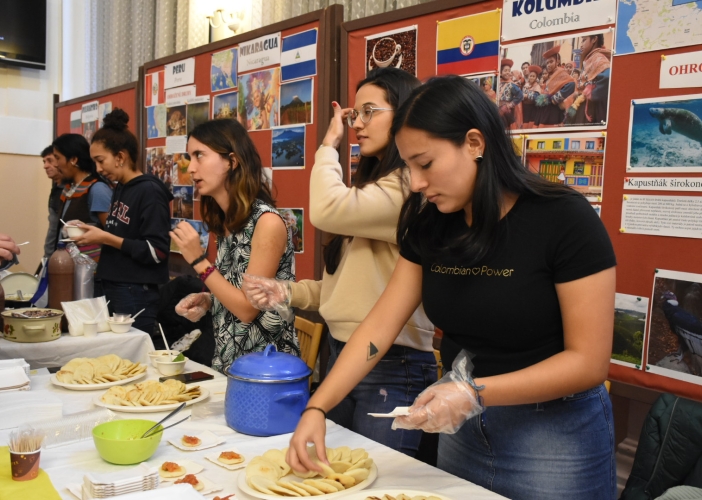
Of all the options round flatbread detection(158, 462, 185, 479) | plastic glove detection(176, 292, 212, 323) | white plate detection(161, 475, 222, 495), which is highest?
plastic glove detection(176, 292, 212, 323)

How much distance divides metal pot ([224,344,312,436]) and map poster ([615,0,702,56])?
1.23m

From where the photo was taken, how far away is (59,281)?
2.42m

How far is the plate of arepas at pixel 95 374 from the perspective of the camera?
166 centimetres

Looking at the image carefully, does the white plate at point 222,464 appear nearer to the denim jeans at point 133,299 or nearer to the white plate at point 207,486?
the white plate at point 207,486

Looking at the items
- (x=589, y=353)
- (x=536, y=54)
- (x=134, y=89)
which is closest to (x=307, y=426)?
(x=589, y=353)

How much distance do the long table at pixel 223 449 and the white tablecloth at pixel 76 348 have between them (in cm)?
70

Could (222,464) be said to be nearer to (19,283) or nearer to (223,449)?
(223,449)

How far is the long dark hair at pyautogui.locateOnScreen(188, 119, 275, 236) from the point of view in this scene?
6.31ft

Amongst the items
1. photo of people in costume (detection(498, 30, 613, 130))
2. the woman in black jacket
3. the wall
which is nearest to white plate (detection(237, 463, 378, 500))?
photo of people in costume (detection(498, 30, 613, 130))

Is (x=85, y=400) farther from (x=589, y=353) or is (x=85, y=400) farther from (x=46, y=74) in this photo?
(x=46, y=74)

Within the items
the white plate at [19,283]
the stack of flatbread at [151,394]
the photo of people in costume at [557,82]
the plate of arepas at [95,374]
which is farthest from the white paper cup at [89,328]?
the photo of people in costume at [557,82]

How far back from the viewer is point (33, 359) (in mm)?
2123

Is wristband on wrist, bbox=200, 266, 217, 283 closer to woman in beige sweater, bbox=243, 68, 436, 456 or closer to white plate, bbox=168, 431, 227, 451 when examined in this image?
woman in beige sweater, bbox=243, 68, 436, 456

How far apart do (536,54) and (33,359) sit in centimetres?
189
